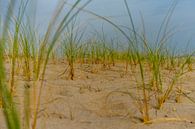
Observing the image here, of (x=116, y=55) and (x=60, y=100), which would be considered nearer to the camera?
(x=60, y=100)

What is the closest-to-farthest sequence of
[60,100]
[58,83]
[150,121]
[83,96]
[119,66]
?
[150,121], [60,100], [83,96], [58,83], [119,66]

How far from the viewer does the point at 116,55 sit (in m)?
4.26

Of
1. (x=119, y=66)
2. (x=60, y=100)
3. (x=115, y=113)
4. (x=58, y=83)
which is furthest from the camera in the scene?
(x=119, y=66)

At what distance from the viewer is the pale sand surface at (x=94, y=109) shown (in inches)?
71.0

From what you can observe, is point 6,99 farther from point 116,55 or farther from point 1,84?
point 116,55

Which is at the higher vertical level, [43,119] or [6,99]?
[6,99]

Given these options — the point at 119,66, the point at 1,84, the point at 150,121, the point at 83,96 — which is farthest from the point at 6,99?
the point at 119,66

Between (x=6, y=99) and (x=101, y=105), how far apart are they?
1196 mm

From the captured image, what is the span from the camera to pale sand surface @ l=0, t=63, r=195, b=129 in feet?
5.92

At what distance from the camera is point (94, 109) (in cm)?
209

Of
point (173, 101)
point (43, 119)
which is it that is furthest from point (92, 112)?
point (173, 101)

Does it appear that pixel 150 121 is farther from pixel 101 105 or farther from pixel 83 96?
pixel 83 96

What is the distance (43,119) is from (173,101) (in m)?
0.84

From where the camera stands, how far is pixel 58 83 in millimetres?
2771
